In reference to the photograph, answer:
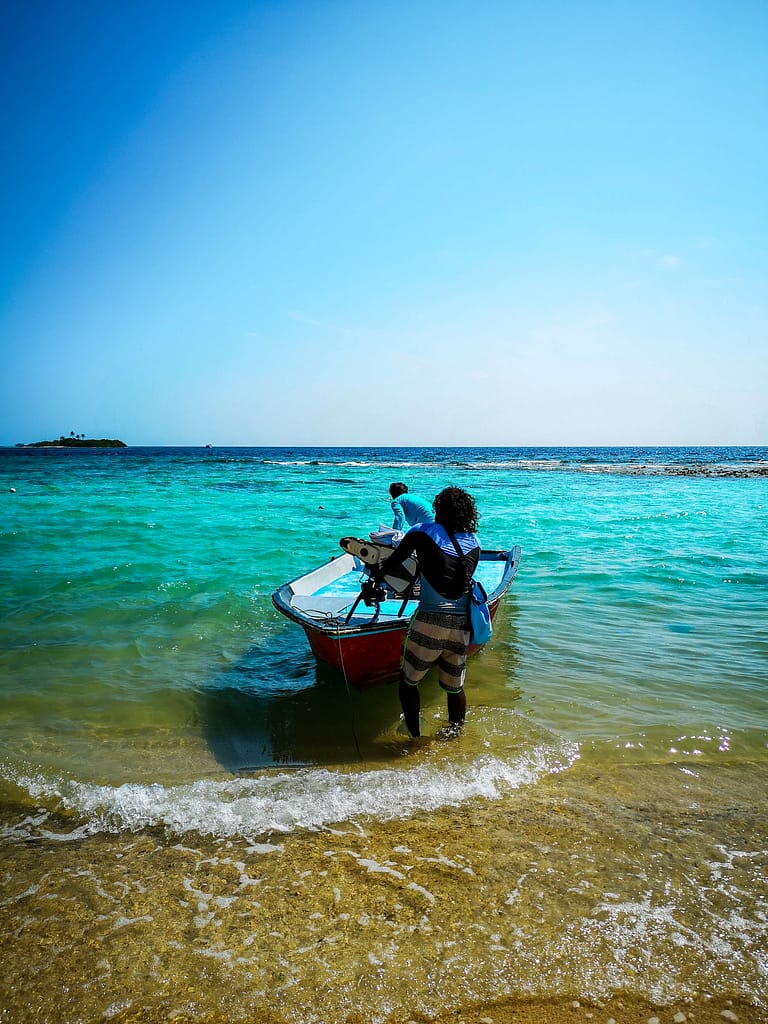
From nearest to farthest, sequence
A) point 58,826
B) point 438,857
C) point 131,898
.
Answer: point 131,898, point 438,857, point 58,826

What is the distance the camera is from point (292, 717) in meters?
6.37

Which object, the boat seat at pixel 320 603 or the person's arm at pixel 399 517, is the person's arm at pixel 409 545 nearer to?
the boat seat at pixel 320 603

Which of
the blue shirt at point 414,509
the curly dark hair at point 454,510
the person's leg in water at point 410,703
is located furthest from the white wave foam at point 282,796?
the blue shirt at point 414,509

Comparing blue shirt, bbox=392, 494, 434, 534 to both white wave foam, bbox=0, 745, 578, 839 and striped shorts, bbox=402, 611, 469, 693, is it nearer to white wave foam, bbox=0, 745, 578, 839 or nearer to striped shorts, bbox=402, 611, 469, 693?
striped shorts, bbox=402, 611, 469, 693

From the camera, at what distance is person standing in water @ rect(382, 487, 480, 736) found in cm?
525

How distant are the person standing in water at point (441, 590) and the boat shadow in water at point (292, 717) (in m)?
0.69

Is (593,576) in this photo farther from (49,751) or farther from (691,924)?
(49,751)

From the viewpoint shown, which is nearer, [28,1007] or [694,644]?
[28,1007]

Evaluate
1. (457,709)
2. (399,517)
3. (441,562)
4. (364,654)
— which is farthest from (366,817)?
(399,517)

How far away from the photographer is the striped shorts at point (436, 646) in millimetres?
5410

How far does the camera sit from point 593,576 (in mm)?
12750

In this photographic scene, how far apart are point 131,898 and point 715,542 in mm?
17650

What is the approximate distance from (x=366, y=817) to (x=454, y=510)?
265 cm

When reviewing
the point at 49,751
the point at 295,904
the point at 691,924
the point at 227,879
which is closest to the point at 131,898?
the point at 227,879
